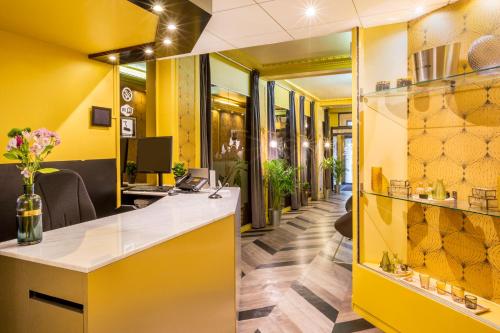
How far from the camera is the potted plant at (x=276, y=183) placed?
23.1 feet

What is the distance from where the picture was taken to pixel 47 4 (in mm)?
2365

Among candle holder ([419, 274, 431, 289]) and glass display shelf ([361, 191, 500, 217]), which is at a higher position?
glass display shelf ([361, 191, 500, 217])

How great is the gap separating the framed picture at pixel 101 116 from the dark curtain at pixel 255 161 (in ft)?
10.6

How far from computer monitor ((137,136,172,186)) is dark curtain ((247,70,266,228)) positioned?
2.59 metres

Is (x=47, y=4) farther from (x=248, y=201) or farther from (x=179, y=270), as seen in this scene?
(x=248, y=201)

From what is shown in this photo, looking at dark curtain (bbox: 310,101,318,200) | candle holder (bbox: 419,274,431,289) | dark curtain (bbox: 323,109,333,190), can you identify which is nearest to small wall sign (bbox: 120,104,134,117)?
candle holder (bbox: 419,274,431,289)

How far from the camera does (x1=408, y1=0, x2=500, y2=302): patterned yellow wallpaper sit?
7.69 feet

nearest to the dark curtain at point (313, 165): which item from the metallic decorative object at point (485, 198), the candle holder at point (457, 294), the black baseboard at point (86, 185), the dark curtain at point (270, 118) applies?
the dark curtain at point (270, 118)

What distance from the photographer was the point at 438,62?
2467mm

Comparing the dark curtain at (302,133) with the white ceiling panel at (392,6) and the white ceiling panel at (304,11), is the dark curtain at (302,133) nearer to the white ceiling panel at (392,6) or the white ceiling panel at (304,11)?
the white ceiling panel at (304,11)

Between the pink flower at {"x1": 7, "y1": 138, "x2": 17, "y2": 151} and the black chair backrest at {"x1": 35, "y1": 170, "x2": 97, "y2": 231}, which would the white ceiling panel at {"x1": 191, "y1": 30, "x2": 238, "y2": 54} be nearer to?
the black chair backrest at {"x1": 35, "y1": 170, "x2": 97, "y2": 231}

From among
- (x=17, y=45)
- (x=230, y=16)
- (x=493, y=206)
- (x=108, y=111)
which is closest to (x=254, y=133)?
(x=108, y=111)

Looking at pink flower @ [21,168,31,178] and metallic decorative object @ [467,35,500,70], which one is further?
metallic decorative object @ [467,35,500,70]

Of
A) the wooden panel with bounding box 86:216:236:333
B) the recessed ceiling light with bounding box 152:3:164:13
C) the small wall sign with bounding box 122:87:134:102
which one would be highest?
the small wall sign with bounding box 122:87:134:102
